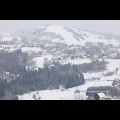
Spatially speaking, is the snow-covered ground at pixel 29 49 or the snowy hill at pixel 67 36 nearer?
the snow-covered ground at pixel 29 49

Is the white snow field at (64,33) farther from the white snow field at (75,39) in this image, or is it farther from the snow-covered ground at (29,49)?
the snow-covered ground at (29,49)

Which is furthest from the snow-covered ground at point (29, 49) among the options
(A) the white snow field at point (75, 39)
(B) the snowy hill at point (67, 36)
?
(A) the white snow field at point (75, 39)

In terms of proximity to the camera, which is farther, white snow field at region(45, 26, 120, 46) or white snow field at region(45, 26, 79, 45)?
white snow field at region(45, 26, 79, 45)

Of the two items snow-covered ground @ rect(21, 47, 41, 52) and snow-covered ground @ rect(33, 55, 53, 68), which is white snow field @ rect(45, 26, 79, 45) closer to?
snow-covered ground @ rect(21, 47, 41, 52)

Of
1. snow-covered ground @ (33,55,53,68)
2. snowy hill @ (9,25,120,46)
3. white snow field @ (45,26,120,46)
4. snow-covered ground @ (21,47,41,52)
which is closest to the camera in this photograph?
snow-covered ground @ (33,55,53,68)

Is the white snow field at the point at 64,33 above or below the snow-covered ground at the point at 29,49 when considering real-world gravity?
above

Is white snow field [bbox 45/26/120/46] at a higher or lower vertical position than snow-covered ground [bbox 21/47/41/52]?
higher

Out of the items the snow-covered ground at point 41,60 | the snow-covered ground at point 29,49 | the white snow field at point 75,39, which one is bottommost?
the snow-covered ground at point 41,60

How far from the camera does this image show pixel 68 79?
6.20 metres

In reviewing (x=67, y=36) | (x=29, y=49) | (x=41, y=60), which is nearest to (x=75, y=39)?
(x=67, y=36)

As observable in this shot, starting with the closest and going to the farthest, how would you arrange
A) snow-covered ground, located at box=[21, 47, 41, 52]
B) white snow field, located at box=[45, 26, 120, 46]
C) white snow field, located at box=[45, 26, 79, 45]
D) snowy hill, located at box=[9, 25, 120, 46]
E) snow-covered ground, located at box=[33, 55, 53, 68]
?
snow-covered ground, located at box=[33, 55, 53, 68]
snow-covered ground, located at box=[21, 47, 41, 52]
snowy hill, located at box=[9, 25, 120, 46]
white snow field, located at box=[45, 26, 120, 46]
white snow field, located at box=[45, 26, 79, 45]

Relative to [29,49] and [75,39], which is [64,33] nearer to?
[75,39]

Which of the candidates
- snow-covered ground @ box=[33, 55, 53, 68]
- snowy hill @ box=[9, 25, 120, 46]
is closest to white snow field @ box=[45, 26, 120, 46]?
snowy hill @ box=[9, 25, 120, 46]
